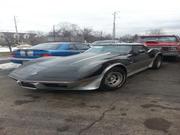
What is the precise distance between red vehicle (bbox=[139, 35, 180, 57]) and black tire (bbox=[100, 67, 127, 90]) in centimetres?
491

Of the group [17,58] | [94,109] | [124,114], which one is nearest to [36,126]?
[94,109]

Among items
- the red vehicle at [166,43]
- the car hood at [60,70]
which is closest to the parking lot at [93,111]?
the car hood at [60,70]

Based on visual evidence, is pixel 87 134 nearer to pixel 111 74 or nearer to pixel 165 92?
pixel 111 74

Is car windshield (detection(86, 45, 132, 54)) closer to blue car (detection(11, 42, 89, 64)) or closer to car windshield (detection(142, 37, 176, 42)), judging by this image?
blue car (detection(11, 42, 89, 64))

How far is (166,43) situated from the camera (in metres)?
9.04

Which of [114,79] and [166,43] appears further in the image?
[166,43]

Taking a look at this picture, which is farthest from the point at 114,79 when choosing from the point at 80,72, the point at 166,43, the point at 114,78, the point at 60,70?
the point at 166,43

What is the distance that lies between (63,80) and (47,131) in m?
1.26

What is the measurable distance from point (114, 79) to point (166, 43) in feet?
17.9

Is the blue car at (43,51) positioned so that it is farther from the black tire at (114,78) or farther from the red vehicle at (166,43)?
the red vehicle at (166,43)

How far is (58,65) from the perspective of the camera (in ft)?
14.1

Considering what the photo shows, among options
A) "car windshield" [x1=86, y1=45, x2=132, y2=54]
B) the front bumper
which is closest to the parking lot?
the front bumper

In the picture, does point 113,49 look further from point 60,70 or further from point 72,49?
point 72,49

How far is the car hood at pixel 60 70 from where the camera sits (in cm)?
389
